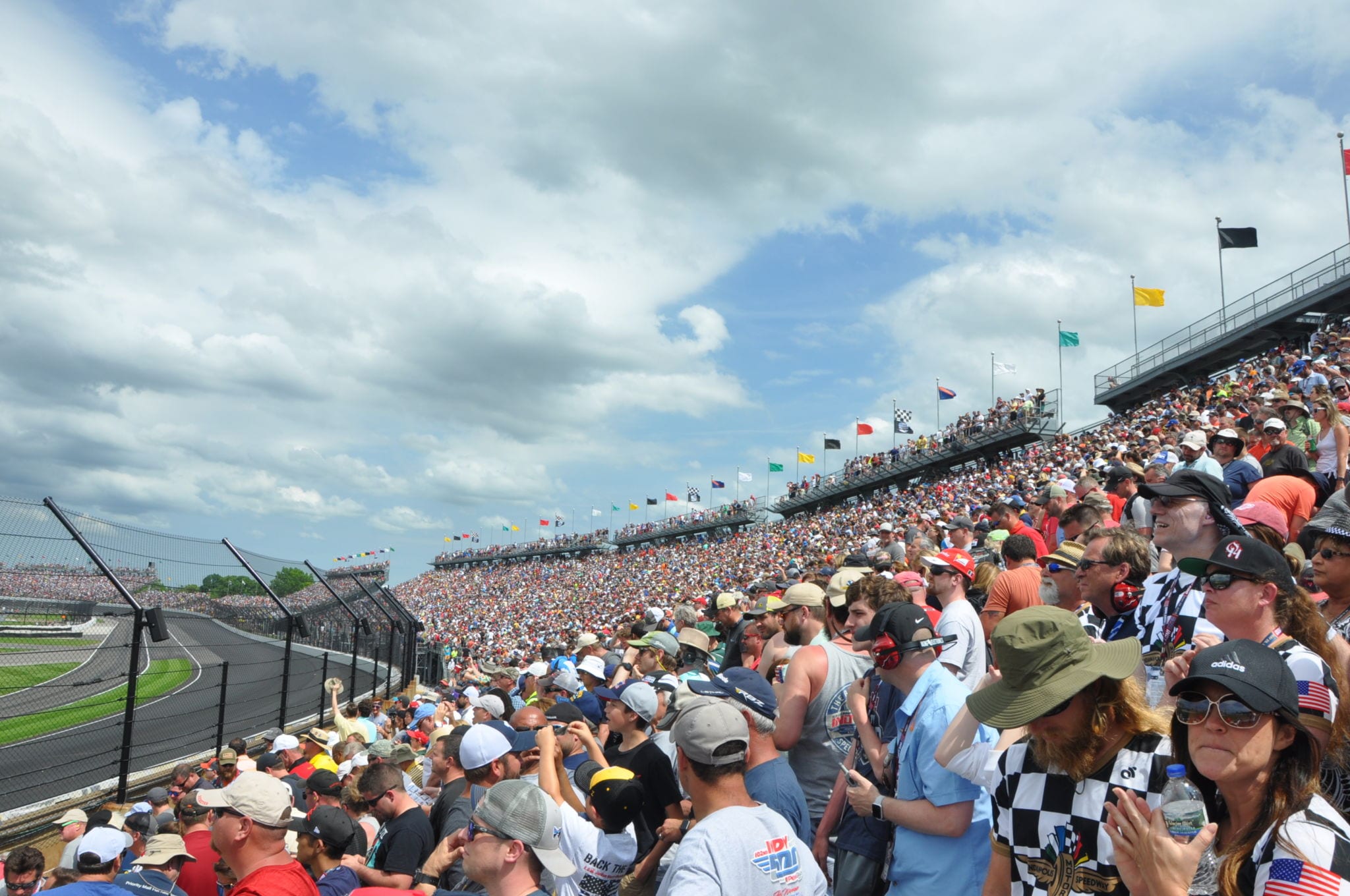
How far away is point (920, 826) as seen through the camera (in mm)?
3268

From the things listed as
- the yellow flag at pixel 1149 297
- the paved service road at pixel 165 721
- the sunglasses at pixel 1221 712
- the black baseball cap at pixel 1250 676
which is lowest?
the paved service road at pixel 165 721

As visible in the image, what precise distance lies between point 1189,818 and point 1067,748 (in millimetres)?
545

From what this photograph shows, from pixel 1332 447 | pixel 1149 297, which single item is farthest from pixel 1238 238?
pixel 1332 447

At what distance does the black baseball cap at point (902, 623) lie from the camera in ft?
11.7

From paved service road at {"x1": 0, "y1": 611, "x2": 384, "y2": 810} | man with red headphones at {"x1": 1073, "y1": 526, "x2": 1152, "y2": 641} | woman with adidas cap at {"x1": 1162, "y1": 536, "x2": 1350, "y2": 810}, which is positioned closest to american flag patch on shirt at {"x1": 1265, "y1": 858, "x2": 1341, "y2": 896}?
woman with adidas cap at {"x1": 1162, "y1": 536, "x2": 1350, "y2": 810}

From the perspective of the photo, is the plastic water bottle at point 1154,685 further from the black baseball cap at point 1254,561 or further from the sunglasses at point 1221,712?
the sunglasses at point 1221,712

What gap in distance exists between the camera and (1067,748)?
7.95 feet

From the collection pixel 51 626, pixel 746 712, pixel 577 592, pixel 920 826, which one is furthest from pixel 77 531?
pixel 577 592

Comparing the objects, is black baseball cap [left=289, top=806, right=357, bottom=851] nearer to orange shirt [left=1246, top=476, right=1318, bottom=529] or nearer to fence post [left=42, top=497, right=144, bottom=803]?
fence post [left=42, top=497, right=144, bottom=803]

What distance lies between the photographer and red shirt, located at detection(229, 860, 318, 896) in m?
3.64

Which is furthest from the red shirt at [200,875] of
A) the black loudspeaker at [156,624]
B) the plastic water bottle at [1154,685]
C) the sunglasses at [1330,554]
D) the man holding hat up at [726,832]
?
the sunglasses at [1330,554]

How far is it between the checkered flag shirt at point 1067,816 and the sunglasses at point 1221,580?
0.88m

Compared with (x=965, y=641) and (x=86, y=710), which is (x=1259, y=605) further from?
(x=86, y=710)

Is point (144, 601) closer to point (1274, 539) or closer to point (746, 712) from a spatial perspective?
point (746, 712)
